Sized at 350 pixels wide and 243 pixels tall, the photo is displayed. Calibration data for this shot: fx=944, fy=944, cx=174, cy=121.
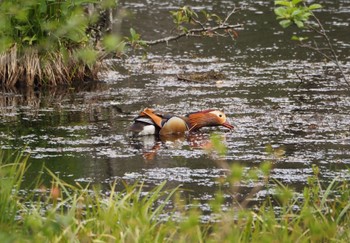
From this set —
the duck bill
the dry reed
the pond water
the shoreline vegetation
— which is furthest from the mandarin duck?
the dry reed

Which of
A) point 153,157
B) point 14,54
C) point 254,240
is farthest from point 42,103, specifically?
point 254,240

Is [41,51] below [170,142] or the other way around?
the other way around

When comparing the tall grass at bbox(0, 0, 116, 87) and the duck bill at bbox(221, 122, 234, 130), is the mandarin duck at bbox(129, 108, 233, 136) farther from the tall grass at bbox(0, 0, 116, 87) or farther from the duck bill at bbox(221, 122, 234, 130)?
the tall grass at bbox(0, 0, 116, 87)

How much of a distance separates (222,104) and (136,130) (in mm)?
2141

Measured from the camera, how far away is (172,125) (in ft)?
36.5

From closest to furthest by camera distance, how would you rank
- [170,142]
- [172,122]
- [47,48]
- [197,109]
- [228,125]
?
[170,142] → [172,122] → [228,125] → [197,109] → [47,48]

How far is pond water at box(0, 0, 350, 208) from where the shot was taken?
9.50m

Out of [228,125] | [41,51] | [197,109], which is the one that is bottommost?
[197,109]

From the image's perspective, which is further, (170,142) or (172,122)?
(172,122)

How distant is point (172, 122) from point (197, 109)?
1.48 metres

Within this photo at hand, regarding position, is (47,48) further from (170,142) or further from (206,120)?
(170,142)

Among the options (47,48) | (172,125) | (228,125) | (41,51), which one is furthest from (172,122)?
(41,51)

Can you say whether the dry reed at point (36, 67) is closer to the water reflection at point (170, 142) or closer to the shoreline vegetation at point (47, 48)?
the shoreline vegetation at point (47, 48)

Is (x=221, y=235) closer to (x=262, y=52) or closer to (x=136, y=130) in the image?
(x=136, y=130)
